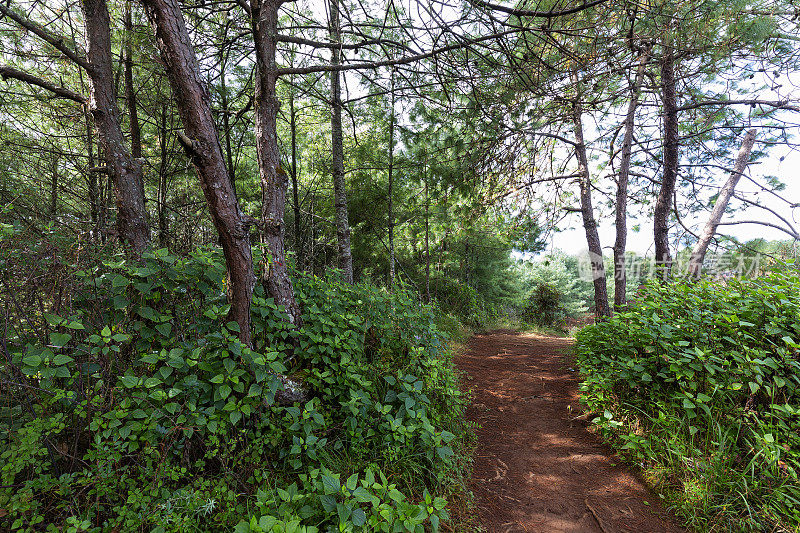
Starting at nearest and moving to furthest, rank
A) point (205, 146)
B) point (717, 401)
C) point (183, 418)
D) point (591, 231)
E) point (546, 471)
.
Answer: point (183, 418), point (205, 146), point (717, 401), point (546, 471), point (591, 231)

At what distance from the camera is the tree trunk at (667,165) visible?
517 centimetres

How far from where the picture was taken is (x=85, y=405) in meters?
1.95

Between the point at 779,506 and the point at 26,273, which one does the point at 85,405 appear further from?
the point at 779,506

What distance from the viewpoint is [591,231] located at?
7496 mm

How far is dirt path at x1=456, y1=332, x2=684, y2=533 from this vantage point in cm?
236

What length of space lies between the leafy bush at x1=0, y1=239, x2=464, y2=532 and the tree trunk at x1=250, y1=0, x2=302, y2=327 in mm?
179

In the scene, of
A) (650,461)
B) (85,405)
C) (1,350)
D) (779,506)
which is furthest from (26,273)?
(779,506)

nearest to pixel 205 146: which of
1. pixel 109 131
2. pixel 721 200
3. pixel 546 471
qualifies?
pixel 109 131

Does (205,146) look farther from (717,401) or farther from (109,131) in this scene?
(717,401)

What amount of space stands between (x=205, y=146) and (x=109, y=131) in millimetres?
2097

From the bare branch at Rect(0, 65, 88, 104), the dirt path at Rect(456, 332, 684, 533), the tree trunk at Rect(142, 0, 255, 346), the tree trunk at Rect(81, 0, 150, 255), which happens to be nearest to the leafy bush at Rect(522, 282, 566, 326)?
the dirt path at Rect(456, 332, 684, 533)

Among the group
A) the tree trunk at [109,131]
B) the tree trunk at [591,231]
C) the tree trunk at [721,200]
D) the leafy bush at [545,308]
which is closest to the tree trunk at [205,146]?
the tree trunk at [109,131]

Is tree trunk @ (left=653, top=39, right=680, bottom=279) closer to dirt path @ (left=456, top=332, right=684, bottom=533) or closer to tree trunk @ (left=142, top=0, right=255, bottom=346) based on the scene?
dirt path @ (left=456, top=332, right=684, bottom=533)

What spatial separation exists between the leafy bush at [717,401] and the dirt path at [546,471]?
27 centimetres
